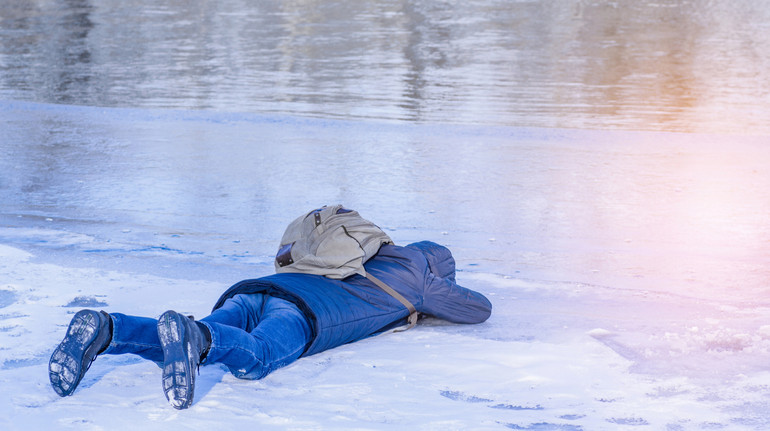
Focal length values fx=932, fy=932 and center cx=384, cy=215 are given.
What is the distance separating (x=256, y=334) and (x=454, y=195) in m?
3.56

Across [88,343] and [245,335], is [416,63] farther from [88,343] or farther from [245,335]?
[88,343]

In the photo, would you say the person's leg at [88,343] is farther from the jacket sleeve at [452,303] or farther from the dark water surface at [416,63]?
the dark water surface at [416,63]

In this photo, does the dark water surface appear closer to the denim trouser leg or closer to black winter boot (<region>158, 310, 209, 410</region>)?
the denim trouser leg

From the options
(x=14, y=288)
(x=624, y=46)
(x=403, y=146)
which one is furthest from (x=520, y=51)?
(x=14, y=288)

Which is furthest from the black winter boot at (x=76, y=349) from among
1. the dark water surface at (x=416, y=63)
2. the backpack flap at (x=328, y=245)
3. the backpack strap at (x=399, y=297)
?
the dark water surface at (x=416, y=63)

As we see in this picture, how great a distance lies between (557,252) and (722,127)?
4732 mm

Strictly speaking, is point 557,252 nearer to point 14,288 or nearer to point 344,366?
point 344,366

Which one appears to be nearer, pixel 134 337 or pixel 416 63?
pixel 134 337

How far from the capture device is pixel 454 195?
634 centimetres

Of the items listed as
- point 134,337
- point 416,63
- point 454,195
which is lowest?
point 454,195

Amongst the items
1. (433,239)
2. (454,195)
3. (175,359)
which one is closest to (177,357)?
(175,359)

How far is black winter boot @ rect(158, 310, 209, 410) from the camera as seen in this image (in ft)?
8.50

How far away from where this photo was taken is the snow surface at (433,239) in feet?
9.19

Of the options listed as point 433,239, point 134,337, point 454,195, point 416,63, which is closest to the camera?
point 134,337
